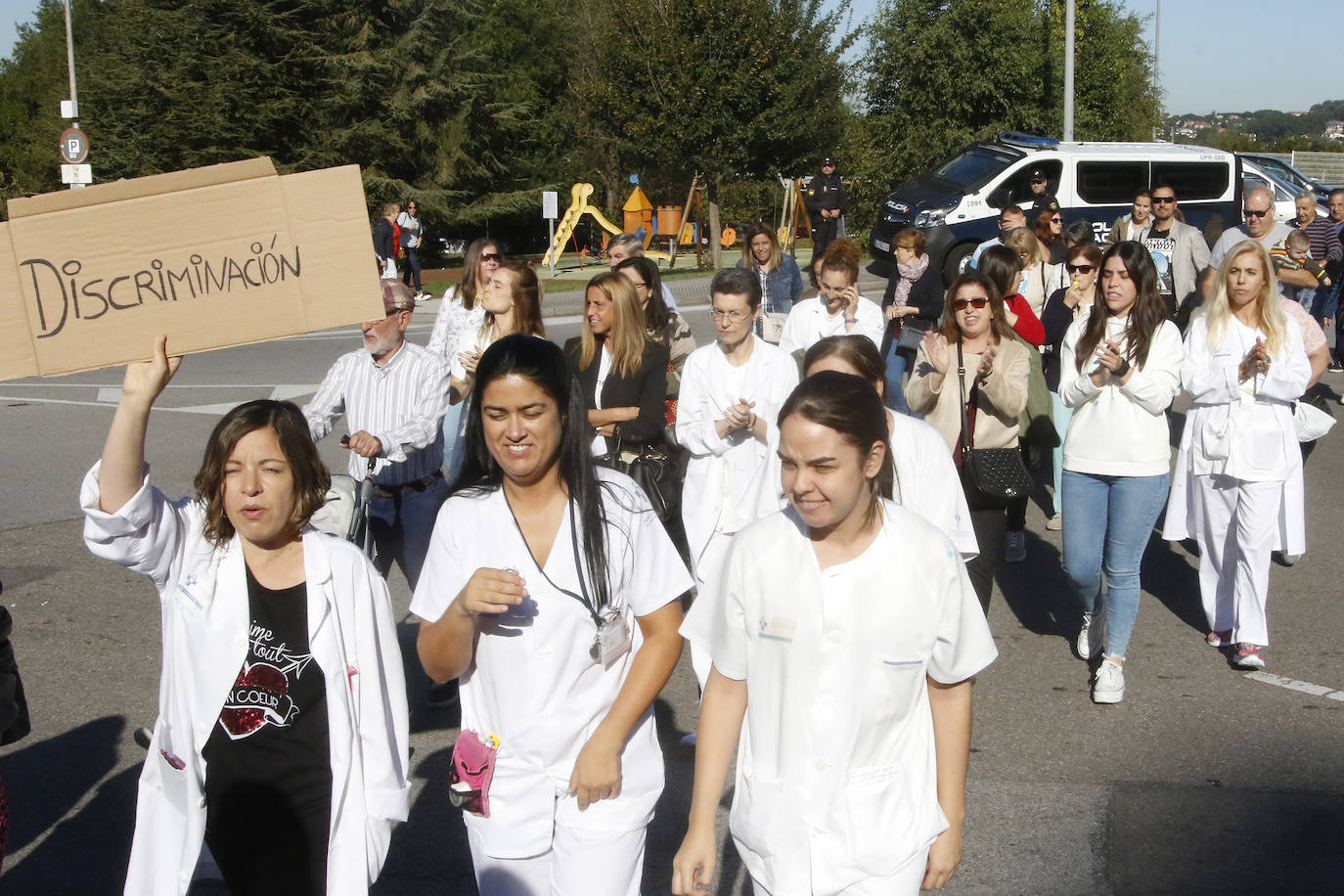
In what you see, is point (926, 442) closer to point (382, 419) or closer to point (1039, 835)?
point (1039, 835)

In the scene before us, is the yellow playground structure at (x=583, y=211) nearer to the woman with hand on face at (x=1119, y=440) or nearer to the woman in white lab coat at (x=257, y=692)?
the woman with hand on face at (x=1119, y=440)

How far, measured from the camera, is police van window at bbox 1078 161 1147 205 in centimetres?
2156

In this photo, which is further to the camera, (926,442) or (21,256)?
(926,442)

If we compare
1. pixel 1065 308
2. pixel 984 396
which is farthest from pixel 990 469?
pixel 1065 308

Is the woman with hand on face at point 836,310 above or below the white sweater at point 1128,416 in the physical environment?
above

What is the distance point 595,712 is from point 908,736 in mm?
709

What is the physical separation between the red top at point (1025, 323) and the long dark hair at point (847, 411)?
5.31 metres

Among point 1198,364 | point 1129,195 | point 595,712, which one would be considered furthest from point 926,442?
point 1129,195

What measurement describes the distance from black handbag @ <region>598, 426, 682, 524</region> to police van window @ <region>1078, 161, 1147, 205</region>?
56.7ft

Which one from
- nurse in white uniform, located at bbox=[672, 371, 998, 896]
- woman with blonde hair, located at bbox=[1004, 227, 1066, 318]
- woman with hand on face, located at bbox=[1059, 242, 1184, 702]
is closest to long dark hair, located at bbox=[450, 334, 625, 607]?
nurse in white uniform, located at bbox=[672, 371, 998, 896]

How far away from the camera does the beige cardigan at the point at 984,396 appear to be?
552 cm

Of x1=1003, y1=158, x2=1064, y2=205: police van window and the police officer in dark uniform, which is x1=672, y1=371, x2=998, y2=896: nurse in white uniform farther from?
x1=1003, y1=158, x2=1064, y2=205: police van window

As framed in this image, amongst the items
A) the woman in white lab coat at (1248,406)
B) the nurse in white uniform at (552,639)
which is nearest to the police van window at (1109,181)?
the woman in white lab coat at (1248,406)

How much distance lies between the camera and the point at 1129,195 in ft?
72.0
